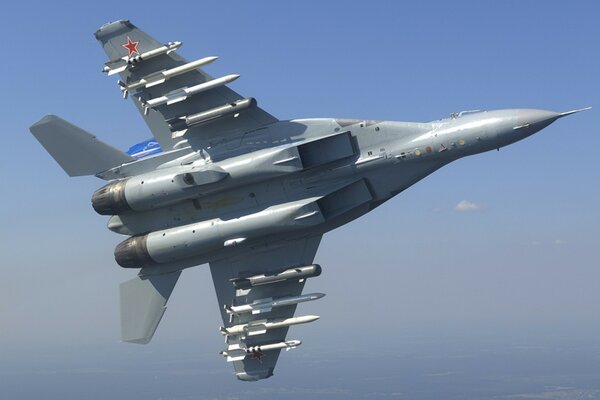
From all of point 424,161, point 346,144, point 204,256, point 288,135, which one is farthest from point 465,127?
point 204,256

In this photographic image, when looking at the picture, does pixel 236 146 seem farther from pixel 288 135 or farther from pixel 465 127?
pixel 465 127

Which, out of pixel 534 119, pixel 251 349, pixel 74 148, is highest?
pixel 74 148

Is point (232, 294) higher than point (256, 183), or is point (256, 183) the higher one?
point (256, 183)

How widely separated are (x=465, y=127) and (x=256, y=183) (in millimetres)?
7211

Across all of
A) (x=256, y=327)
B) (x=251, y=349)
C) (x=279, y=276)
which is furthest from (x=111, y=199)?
(x=251, y=349)

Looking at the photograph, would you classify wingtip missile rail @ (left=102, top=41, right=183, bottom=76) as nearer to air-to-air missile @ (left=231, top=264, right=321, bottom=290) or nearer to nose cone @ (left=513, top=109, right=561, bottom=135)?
air-to-air missile @ (left=231, top=264, right=321, bottom=290)

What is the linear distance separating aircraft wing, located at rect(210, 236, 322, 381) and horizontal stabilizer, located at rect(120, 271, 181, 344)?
2.01 m

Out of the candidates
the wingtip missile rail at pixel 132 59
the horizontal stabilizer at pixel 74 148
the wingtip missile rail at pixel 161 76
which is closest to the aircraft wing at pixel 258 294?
the horizontal stabilizer at pixel 74 148

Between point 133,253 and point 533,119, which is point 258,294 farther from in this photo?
point 533,119

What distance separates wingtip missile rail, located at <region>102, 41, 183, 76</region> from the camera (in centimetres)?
2300

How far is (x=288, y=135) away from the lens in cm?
2366

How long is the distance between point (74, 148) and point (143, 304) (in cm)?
651

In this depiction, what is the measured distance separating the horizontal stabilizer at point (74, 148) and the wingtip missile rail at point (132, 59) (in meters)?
3.18

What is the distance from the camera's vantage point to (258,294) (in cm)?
2566
